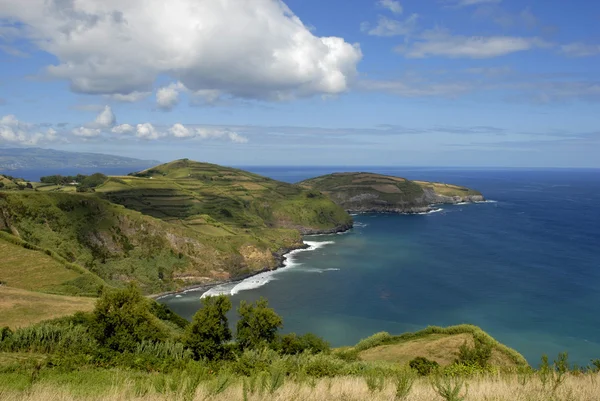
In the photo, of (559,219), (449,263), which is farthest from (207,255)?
(559,219)

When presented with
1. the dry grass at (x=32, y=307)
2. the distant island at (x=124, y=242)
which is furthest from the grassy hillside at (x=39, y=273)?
the dry grass at (x=32, y=307)

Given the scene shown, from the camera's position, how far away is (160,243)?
109688mm

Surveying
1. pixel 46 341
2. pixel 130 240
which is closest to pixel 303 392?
pixel 46 341

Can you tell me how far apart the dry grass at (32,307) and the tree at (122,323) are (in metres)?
11.4

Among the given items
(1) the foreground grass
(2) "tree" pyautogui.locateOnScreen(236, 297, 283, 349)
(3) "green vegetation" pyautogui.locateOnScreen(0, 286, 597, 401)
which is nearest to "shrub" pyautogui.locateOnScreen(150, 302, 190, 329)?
(3) "green vegetation" pyautogui.locateOnScreen(0, 286, 597, 401)

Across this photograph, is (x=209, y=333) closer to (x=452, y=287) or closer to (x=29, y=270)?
(x=29, y=270)

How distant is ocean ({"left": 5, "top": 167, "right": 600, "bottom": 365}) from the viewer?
74.1m

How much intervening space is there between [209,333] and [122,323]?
8039 mm

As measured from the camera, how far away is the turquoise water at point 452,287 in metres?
74.2

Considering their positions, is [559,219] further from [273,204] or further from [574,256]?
[273,204]

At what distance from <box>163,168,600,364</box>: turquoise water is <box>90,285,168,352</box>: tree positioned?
1588 inches

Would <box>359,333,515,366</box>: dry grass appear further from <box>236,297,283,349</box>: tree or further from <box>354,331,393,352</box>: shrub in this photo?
<box>236,297,283,349</box>: tree

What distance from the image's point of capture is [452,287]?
96.6 m

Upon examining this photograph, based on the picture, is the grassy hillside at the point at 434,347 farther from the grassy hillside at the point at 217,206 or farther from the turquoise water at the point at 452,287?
the grassy hillside at the point at 217,206
